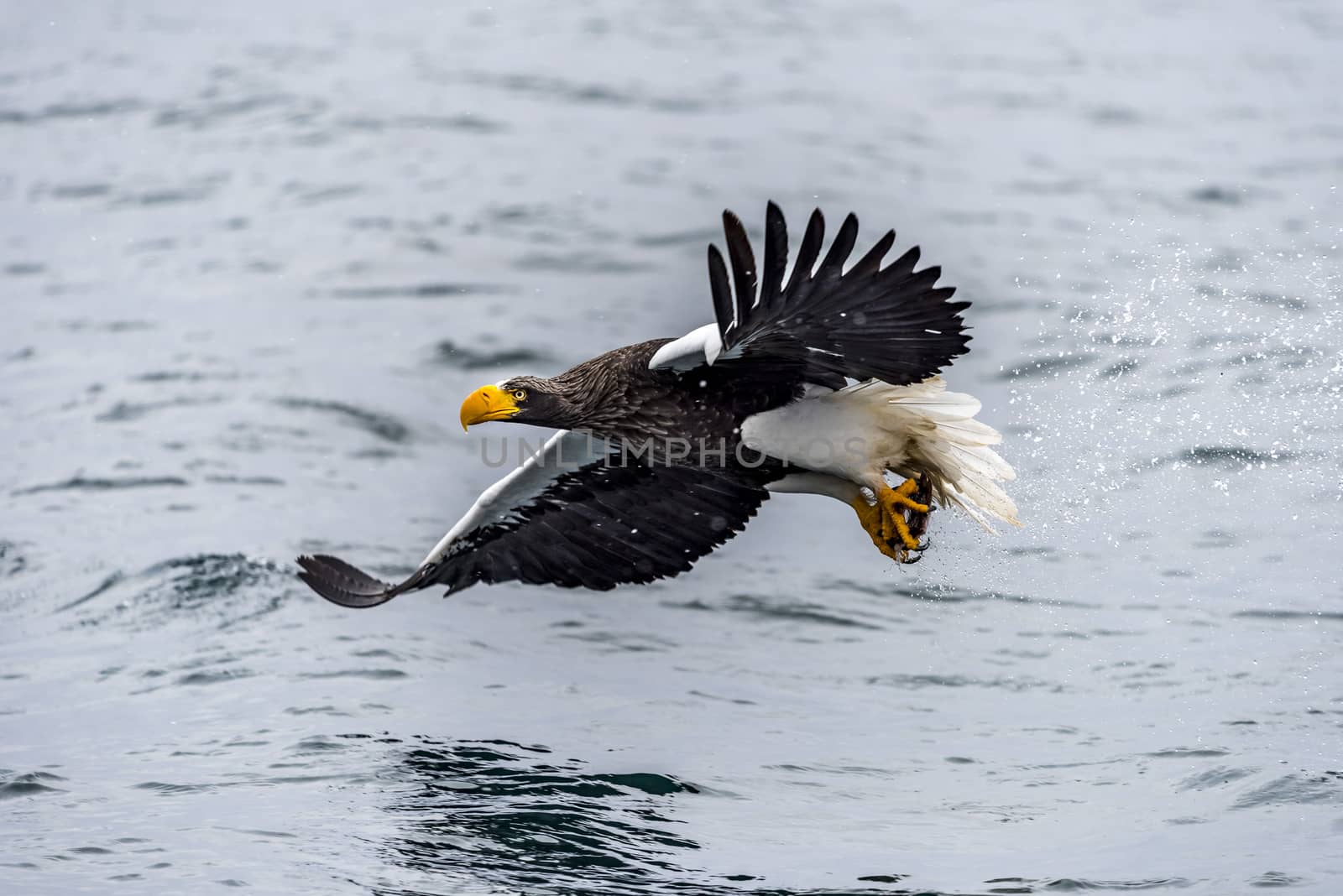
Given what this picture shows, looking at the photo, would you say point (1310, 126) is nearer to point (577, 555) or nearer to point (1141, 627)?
point (1141, 627)

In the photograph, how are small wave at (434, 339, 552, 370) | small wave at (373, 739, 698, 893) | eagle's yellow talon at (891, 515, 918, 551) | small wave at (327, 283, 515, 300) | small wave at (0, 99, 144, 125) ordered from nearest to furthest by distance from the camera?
small wave at (373, 739, 698, 893) → eagle's yellow talon at (891, 515, 918, 551) → small wave at (434, 339, 552, 370) → small wave at (327, 283, 515, 300) → small wave at (0, 99, 144, 125)

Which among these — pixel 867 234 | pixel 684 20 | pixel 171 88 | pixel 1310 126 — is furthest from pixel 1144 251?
pixel 171 88

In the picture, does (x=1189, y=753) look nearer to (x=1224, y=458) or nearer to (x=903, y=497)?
(x=903, y=497)

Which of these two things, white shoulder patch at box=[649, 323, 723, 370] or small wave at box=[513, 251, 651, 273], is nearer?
white shoulder patch at box=[649, 323, 723, 370]

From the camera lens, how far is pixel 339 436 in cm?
1128

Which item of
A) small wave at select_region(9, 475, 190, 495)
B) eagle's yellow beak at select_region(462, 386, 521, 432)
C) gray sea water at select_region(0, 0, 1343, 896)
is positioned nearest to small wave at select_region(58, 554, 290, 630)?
gray sea water at select_region(0, 0, 1343, 896)

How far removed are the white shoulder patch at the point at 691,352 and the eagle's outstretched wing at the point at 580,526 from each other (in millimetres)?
838

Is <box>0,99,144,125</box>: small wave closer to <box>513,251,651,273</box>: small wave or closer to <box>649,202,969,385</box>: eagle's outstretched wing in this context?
<box>513,251,651,273</box>: small wave

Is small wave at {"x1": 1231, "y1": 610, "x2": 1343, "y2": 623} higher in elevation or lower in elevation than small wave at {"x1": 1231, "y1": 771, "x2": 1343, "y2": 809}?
higher

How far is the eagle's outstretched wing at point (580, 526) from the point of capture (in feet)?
22.2

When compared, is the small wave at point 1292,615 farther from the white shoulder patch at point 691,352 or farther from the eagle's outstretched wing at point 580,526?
the white shoulder patch at point 691,352

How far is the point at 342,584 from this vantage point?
7000 mm

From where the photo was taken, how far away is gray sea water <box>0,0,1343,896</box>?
6.30 metres

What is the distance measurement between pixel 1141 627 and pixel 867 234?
21.8 ft
